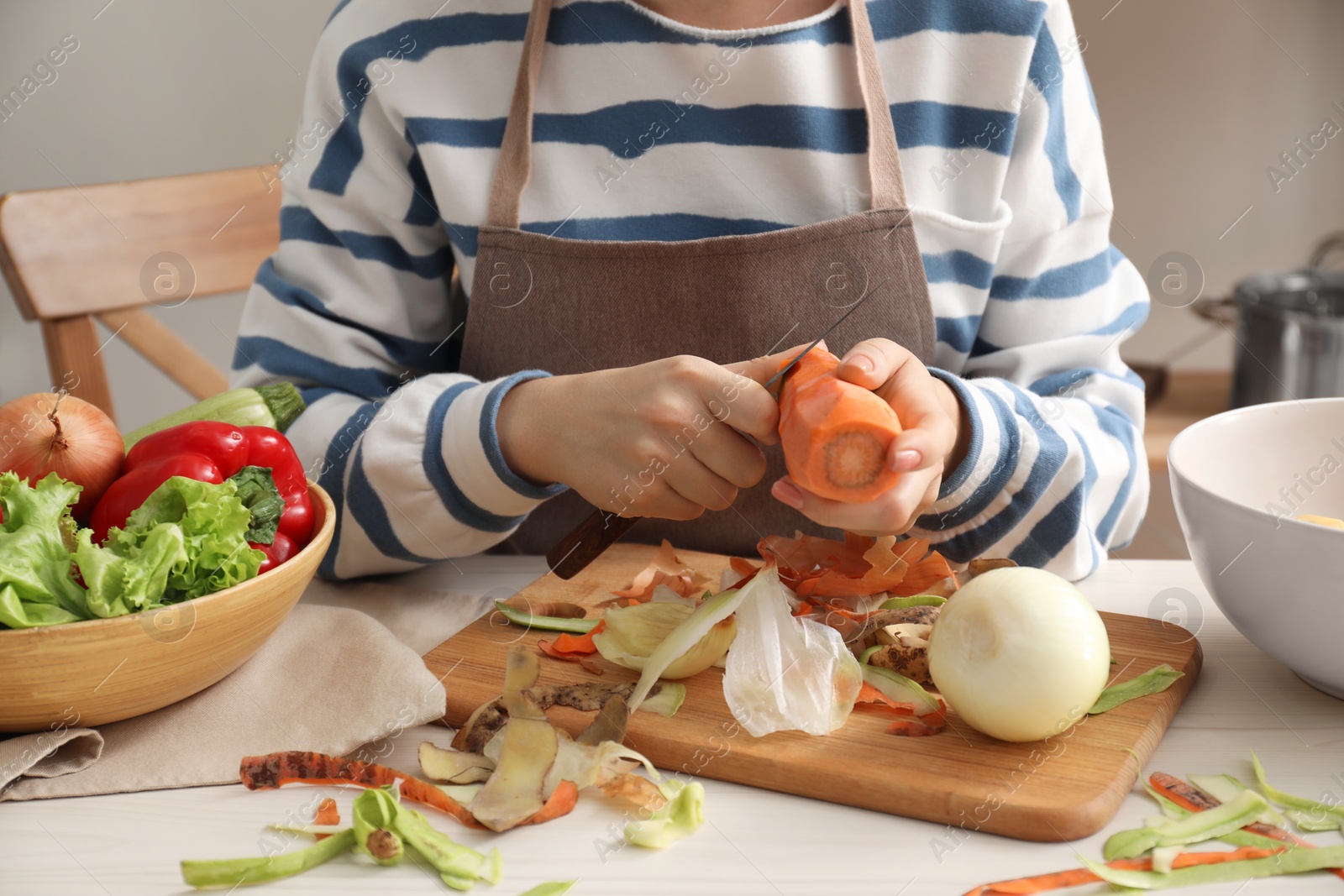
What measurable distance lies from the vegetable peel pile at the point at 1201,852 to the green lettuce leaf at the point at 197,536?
17.3 inches

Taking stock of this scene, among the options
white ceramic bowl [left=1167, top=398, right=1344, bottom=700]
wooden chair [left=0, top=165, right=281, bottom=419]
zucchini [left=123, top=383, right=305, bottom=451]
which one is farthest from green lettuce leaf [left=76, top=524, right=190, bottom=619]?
wooden chair [left=0, top=165, right=281, bottom=419]

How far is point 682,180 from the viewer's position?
957 mm

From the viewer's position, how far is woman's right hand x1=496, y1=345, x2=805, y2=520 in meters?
0.72

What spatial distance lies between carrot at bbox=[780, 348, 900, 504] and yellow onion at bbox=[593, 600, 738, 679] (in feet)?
0.39

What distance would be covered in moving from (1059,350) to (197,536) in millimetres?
694

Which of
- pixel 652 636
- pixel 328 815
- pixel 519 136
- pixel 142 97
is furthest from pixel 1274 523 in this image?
pixel 142 97

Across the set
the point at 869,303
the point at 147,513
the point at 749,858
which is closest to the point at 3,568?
the point at 147,513

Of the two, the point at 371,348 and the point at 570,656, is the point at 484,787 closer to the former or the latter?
the point at 570,656

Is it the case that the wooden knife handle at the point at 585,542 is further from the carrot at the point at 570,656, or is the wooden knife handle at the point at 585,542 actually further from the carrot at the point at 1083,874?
the carrot at the point at 1083,874

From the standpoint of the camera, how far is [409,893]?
0.52 metres

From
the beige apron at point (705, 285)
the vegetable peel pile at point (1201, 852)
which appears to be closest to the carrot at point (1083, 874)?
the vegetable peel pile at point (1201, 852)

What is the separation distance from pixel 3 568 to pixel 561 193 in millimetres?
548

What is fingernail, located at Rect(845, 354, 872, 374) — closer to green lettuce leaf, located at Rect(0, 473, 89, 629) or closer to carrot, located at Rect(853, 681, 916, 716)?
carrot, located at Rect(853, 681, 916, 716)

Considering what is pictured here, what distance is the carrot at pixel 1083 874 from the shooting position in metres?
0.51
